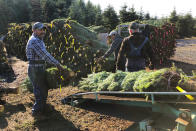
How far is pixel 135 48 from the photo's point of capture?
191 inches

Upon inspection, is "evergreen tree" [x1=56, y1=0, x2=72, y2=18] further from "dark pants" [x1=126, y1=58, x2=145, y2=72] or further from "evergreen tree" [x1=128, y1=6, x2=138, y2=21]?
"dark pants" [x1=126, y1=58, x2=145, y2=72]

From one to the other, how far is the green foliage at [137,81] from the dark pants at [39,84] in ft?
3.96

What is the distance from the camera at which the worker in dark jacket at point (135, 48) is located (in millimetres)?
4781

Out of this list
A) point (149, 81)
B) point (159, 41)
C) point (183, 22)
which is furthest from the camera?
point (183, 22)

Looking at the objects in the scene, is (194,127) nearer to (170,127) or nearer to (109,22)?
(170,127)

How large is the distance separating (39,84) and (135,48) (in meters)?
2.52

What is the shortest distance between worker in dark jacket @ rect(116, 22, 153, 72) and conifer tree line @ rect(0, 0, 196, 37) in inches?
664

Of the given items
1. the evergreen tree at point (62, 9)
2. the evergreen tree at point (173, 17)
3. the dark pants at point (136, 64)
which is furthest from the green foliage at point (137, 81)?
the evergreen tree at point (62, 9)

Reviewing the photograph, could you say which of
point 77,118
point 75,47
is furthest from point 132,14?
point 77,118

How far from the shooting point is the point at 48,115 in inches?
207

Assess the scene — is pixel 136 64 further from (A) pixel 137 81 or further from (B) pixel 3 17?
(B) pixel 3 17

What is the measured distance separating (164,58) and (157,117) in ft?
29.3

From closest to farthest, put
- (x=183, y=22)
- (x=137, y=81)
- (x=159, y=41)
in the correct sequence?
1. (x=137, y=81)
2. (x=159, y=41)
3. (x=183, y=22)

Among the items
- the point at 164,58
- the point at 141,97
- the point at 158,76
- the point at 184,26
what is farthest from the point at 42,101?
the point at 184,26
